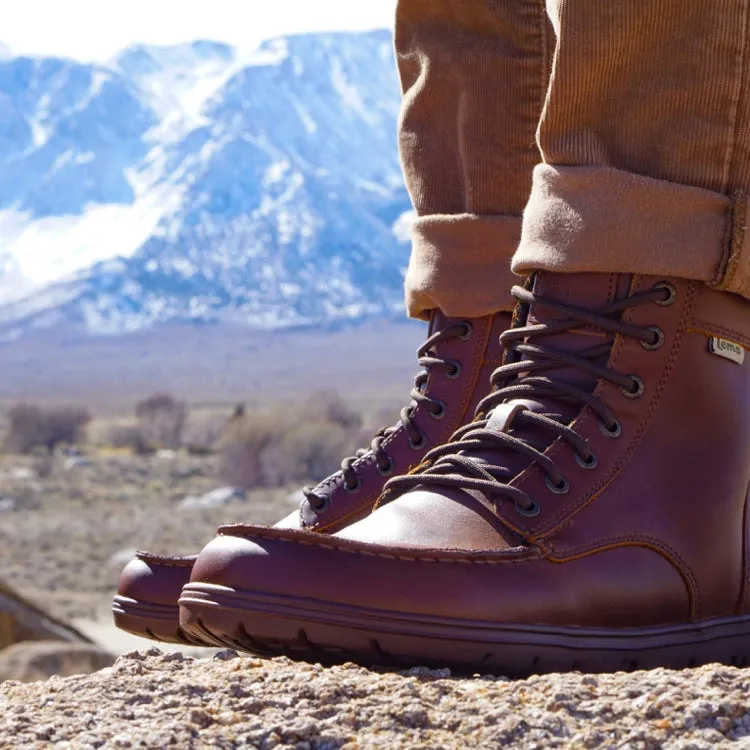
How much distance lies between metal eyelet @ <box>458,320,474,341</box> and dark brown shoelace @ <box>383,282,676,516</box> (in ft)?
1.07

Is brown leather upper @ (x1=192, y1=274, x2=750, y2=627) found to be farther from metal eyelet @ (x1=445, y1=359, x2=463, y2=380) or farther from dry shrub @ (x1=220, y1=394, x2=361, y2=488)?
dry shrub @ (x1=220, y1=394, x2=361, y2=488)

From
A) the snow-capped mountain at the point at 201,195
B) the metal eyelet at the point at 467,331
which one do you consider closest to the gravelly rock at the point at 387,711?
the metal eyelet at the point at 467,331

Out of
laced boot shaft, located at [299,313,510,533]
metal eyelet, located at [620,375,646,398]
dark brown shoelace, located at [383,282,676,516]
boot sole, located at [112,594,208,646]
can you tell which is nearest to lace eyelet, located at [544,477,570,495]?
dark brown shoelace, located at [383,282,676,516]

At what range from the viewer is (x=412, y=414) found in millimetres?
2080

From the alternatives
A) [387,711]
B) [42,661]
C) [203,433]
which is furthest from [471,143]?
[203,433]

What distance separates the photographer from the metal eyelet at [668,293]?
5.61 ft

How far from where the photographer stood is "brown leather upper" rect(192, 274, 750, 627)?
61.8 inches

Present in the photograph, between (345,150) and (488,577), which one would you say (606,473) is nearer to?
(488,577)

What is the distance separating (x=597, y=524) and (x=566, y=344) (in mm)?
228

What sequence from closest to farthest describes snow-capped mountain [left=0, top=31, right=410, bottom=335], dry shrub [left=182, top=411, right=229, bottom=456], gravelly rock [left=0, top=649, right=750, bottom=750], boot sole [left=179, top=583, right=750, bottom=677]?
gravelly rock [left=0, top=649, right=750, bottom=750]
boot sole [left=179, top=583, right=750, bottom=677]
dry shrub [left=182, top=411, right=229, bottom=456]
snow-capped mountain [left=0, top=31, right=410, bottom=335]

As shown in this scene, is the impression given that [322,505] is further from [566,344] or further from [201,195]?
[201,195]

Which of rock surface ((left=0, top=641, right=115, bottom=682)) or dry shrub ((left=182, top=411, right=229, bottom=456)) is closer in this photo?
rock surface ((left=0, top=641, right=115, bottom=682))

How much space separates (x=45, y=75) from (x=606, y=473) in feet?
635

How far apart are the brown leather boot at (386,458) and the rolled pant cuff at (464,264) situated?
0.03 m
